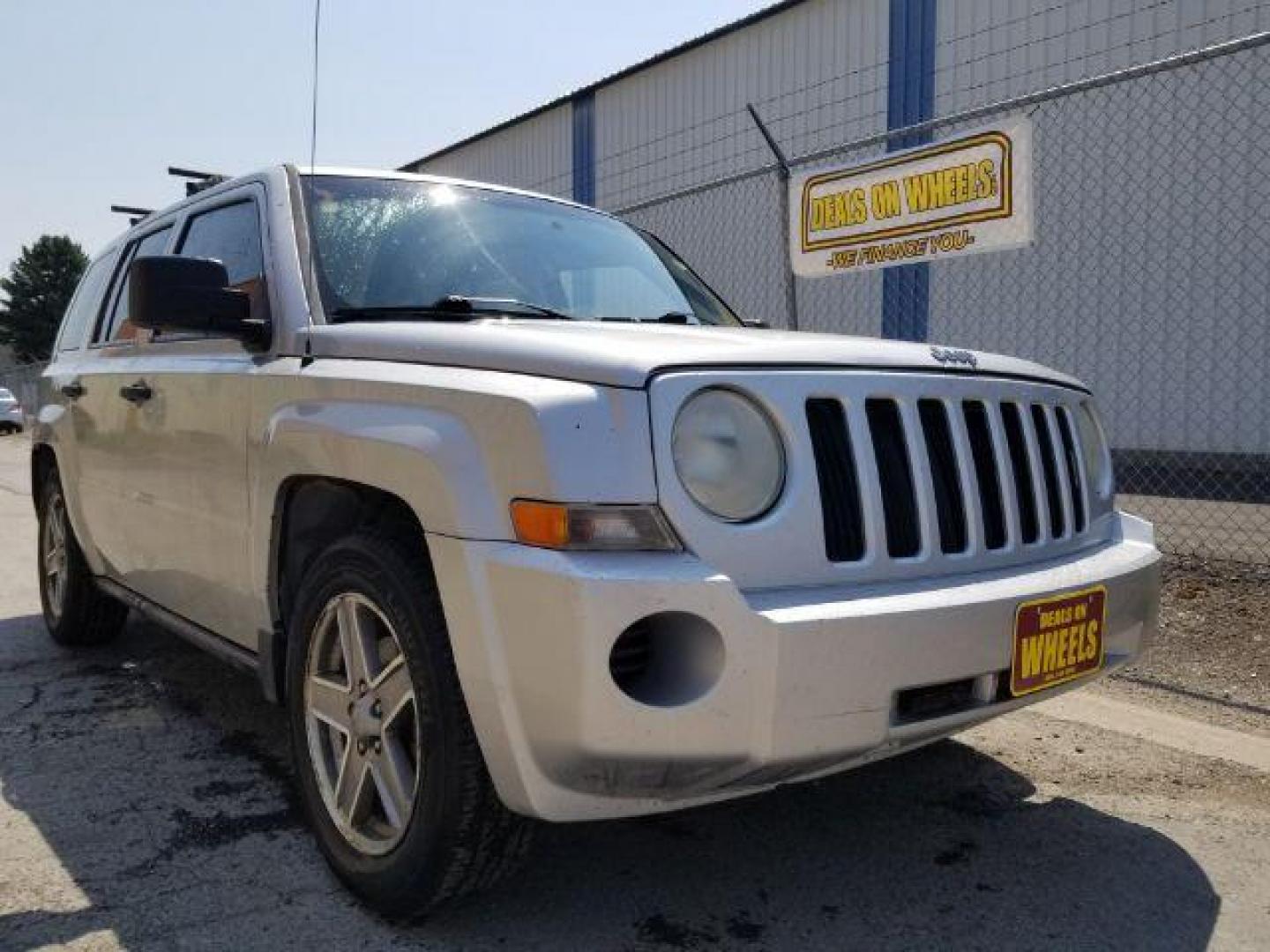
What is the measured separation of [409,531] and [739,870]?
115cm

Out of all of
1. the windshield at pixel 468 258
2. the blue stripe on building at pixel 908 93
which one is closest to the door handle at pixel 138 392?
the windshield at pixel 468 258

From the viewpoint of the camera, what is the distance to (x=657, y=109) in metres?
15.6

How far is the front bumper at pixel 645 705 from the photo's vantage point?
187 centimetres

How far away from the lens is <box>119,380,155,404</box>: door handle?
358 centimetres

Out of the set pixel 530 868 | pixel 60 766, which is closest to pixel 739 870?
pixel 530 868

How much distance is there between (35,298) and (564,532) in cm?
7573

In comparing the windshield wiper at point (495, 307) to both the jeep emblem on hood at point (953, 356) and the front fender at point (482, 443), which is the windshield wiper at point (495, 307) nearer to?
the front fender at point (482, 443)

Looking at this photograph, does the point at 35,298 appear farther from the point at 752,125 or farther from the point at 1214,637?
the point at 1214,637

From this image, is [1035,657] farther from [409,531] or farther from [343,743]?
[343,743]

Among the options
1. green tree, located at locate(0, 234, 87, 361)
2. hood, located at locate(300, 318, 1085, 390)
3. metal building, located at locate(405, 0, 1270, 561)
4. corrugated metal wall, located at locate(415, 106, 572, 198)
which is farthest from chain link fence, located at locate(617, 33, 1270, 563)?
green tree, located at locate(0, 234, 87, 361)

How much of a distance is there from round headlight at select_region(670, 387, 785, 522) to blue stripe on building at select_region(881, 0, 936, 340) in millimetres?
9751

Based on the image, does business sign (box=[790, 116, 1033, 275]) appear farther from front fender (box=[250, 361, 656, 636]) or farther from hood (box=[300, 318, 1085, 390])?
front fender (box=[250, 361, 656, 636])

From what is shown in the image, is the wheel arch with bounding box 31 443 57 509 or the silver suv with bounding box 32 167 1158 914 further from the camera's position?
the wheel arch with bounding box 31 443 57 509

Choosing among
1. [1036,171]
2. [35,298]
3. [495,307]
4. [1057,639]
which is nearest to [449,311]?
[495,307]
